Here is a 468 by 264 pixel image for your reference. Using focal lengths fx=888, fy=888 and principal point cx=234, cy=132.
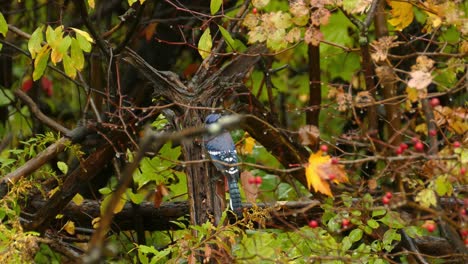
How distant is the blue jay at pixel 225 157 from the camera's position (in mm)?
3717

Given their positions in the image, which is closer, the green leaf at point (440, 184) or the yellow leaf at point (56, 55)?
the green leaf at point (440, 184)

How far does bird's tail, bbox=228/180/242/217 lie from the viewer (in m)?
3.82

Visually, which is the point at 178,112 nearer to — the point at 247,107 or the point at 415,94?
the point at 247,107

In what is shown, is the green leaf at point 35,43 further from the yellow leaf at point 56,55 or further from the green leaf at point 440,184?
the green leaf at point 440,184

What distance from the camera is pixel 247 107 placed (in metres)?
3.75

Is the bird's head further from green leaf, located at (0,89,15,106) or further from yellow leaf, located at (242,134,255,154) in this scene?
green leaf, located at (0,89,15,106)

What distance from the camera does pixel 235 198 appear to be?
3.88 metres

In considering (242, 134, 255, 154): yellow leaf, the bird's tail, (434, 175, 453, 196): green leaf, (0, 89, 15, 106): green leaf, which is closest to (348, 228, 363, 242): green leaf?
the bird's tail

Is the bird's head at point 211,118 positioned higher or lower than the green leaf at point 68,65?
lower

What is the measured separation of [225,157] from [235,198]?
0.71ft

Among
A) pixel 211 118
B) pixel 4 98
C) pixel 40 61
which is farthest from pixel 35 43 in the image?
pixel 4 98

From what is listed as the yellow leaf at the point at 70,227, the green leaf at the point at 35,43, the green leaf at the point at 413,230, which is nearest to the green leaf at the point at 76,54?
the green leaf at the point at 35,43

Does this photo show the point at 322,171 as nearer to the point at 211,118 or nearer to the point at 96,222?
the point at 211,118

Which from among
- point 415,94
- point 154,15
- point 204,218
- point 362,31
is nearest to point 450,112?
point 415,94
